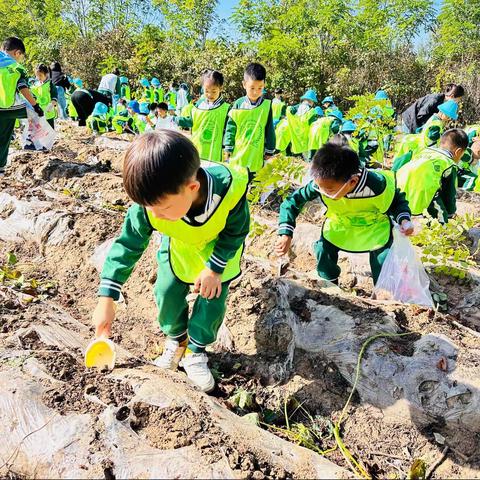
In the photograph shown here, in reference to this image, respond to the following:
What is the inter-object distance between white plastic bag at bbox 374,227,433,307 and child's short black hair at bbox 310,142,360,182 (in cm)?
71

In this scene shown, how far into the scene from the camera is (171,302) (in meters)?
2.58

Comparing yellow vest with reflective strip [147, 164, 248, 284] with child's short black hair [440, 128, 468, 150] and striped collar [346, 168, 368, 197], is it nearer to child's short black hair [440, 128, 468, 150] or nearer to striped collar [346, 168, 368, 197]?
striped collar [346, 168, 368, 197]

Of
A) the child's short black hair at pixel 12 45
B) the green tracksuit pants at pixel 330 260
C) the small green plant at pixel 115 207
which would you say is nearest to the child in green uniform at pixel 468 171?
the green tracksuit pants at pixel 330 260

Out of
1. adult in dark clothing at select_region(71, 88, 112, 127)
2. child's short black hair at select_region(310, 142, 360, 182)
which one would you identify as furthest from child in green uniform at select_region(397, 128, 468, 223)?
adult in dark clothing at select_region(71, 88, 112, 127)

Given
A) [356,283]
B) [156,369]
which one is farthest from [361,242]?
[156,369]

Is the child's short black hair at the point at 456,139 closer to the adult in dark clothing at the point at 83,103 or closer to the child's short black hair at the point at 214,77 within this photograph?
the child's short black hair at the point at 214,77

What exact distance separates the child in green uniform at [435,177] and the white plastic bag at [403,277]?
1.03 metres

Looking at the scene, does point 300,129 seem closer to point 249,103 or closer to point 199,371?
point 249,103

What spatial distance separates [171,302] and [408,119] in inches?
277

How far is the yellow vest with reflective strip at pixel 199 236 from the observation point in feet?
7.19

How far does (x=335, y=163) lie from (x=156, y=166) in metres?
1.49

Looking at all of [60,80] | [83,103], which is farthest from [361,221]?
[60,80]

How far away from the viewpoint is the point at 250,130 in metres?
5.80

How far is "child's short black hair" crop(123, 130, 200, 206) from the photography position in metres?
1.66
